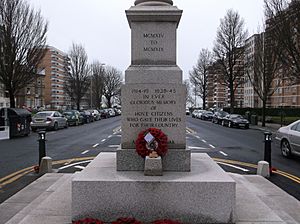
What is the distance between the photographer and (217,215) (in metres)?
4.88

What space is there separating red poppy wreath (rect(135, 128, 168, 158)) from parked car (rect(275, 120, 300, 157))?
27.7 ft

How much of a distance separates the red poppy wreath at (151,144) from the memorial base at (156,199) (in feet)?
1.91

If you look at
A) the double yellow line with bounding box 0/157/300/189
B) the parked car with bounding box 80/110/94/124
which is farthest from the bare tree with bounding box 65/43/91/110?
the double yellow line with bounding box 0/157/300/189

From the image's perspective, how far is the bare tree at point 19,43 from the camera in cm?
2684

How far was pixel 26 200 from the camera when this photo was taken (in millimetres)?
6734

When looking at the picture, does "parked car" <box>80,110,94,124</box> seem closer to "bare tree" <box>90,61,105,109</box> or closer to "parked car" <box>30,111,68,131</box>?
"parked car" <box>30,111,68,131</box>

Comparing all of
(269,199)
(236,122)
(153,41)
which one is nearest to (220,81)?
(236,122)

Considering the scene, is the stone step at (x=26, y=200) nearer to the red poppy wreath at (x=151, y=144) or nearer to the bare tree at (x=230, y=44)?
the red poppy wreath at (x=151, y=144)

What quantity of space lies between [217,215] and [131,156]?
172 centimetres

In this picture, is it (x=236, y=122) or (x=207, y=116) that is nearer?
(x=236, y=122)

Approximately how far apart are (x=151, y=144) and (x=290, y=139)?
29.7 feet

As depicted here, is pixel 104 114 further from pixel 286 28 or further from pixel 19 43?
pixel 286 28

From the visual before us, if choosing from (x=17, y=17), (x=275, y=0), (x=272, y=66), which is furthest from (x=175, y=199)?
(x=272, y=66)

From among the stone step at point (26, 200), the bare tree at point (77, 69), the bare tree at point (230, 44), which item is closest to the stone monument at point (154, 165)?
the stone step at point (26, 200)
